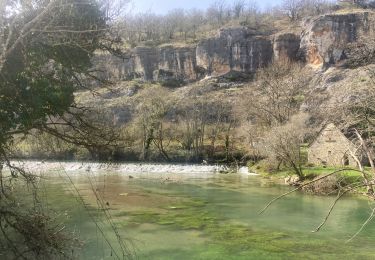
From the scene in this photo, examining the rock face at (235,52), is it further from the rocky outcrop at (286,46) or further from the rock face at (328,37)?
the rock face at (328,37)

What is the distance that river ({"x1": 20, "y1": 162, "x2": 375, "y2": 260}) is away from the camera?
14.8 metres

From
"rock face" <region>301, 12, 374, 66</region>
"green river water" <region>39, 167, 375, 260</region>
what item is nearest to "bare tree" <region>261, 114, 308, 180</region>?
"green river water" <region>39, 167, 375, 260</region>

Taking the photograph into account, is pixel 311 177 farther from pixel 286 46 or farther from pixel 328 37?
pixel 286 46

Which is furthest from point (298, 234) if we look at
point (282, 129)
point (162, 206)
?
point (282, 129)

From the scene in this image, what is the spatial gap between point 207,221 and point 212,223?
0.46 meters

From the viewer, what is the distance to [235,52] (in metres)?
107

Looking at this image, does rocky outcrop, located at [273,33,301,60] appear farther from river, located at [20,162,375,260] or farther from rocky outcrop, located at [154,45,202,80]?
river, located at [20,162,375,260]

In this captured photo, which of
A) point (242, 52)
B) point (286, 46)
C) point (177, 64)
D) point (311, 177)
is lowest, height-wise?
point (311, 177)

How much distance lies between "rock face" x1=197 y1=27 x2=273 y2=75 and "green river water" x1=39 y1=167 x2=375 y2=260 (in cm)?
7608

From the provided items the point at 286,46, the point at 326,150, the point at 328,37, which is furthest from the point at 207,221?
the point at 286,46

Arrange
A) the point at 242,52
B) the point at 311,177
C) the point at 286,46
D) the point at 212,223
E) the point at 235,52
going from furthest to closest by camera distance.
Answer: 1. the point at 235,52
2. the point at 242,52
3. the point at 286,46
4. the point at 311,177
5. the point at 212,223

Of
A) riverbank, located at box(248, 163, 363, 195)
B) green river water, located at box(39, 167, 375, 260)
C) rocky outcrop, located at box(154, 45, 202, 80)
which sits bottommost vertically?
riverbank, located at box(248, 163, 363, 195)

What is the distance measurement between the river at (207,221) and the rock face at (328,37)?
63.2 m

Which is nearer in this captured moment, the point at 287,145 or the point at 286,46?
the point at 287,145
